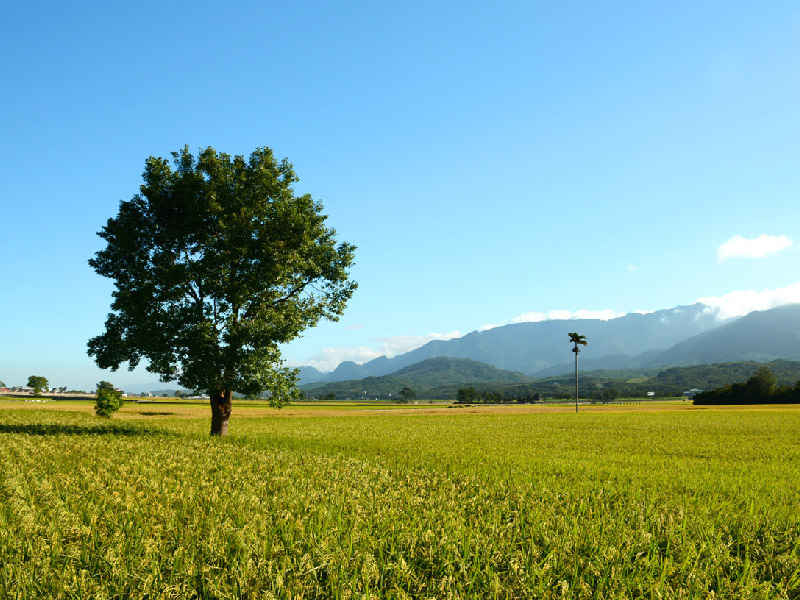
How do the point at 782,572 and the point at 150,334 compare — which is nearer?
the point at 782,572

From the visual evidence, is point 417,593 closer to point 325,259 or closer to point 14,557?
point 14,557

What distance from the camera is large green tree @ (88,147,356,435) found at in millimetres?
25688

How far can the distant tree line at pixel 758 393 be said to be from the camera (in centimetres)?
13775

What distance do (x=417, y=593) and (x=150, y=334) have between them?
24.6 m

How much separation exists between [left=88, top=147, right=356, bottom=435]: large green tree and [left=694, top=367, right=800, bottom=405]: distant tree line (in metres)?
166

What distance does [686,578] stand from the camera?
5738mm

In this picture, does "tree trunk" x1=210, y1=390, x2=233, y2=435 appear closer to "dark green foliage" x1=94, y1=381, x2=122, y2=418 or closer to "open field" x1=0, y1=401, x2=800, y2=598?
"open field" x1=0, y1=401, x2=800, y2=598

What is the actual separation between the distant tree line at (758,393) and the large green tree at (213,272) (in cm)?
16567

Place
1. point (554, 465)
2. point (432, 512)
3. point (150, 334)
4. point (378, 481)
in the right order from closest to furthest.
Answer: point (432, 512) < point (378, 481) < point (554, 465) < point (150, 334)

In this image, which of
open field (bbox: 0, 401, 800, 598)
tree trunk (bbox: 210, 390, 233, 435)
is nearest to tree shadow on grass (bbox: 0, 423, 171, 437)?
tree trunk (bbox: 210, 390, 233, 435)

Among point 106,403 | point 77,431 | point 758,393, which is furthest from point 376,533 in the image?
point 758,393

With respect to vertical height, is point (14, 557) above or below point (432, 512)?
above

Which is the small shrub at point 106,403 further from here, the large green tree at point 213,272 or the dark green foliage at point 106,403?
the large green tree at point 213,272

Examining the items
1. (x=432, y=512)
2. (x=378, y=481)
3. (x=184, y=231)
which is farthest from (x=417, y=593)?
(x=184, y=231)
